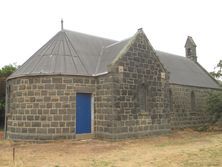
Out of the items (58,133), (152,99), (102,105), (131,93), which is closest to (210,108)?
(152,99)

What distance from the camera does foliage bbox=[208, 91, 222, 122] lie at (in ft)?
70.1

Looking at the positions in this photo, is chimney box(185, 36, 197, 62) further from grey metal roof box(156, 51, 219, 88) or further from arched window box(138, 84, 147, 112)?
arched window box(138, 84, 147, 112)

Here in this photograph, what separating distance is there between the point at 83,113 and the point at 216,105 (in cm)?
1204

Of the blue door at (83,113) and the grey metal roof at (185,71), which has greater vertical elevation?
the grey metal roof at (185,71)

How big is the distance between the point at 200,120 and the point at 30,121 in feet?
54.7

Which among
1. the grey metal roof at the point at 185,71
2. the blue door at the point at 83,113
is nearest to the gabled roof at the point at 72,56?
the blue door at the point at 83,113

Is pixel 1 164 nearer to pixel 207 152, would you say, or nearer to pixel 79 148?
pixel 79 148

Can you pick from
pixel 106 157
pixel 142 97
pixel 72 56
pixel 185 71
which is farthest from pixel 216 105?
pixel 106 157

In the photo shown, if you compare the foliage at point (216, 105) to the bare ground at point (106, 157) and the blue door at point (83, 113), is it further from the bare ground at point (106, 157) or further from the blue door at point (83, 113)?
the blue door at point (83, 113)

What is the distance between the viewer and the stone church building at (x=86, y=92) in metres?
14.8

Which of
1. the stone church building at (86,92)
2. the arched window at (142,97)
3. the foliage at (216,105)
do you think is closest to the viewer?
the stone church building at (86,92)

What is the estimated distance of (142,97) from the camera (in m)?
16.9

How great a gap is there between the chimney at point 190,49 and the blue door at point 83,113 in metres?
19.7

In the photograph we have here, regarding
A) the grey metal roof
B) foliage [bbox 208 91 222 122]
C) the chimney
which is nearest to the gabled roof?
the grey metal roof
